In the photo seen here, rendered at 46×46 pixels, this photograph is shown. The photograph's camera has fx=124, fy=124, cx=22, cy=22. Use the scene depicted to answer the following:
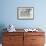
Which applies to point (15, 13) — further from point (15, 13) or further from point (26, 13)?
point (26, 13)

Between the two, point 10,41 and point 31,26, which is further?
point 31,26

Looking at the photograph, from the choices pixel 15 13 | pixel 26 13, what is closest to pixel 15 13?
pixel 15 13

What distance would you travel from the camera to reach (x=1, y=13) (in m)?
4.11

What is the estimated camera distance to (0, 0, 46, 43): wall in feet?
13.4

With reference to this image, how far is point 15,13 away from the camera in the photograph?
162 inches

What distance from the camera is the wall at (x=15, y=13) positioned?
4.10 m

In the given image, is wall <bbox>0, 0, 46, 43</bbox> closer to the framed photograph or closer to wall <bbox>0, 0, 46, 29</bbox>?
wall <bbox>0, 0, 46, 29</bbox>

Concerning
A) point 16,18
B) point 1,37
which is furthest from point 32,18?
point 1,37

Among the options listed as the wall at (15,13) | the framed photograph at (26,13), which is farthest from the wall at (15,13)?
the framed photograph at (26,13)

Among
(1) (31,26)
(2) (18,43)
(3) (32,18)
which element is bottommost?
(2) (18,43)

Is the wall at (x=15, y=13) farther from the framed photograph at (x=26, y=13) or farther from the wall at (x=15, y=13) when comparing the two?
the framed photograph at (x=26, y=13)

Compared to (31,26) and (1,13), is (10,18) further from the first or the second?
(31,26)

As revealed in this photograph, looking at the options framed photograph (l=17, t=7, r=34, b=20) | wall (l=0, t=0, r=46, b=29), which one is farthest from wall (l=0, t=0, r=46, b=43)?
framed photograph (l=17, t=7, r=34, b=20)

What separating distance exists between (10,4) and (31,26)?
39.7 inches
